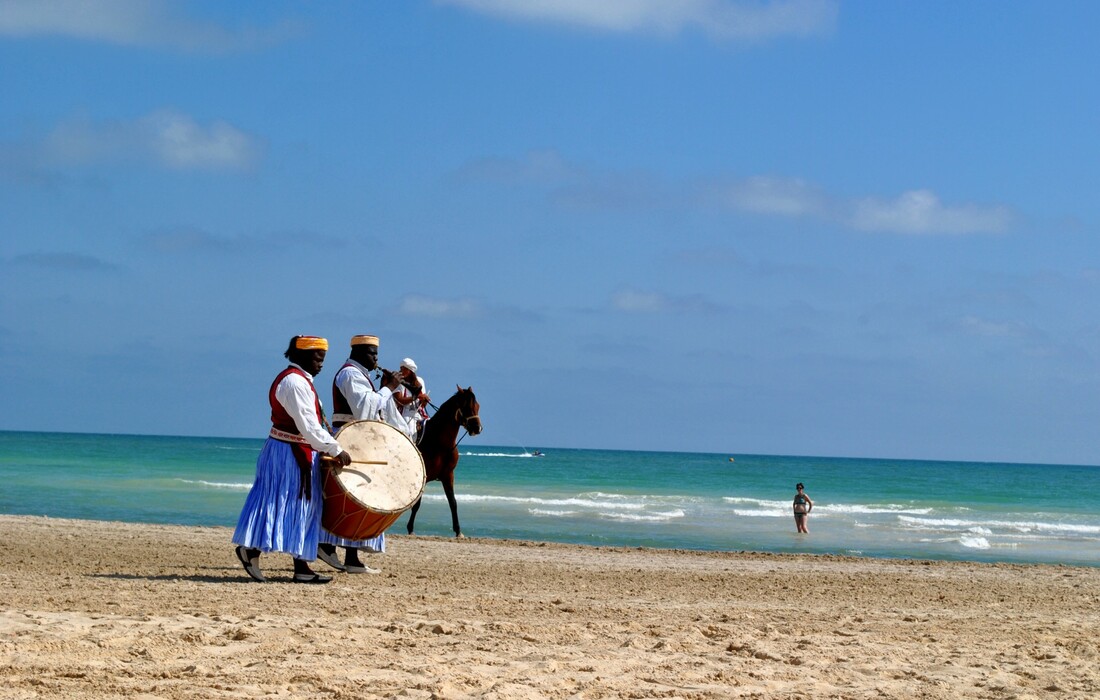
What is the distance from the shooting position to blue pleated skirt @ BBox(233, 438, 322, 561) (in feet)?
27.0

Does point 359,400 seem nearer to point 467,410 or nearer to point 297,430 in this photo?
point 297,430

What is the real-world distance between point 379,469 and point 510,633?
2.46 m

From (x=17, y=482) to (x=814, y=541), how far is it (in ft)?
76.1

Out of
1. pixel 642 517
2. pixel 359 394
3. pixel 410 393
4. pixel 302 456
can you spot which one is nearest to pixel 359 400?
pixel 359 394

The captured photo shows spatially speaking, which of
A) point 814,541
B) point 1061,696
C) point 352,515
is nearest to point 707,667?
point 1061,696

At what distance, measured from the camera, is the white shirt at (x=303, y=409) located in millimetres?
8133

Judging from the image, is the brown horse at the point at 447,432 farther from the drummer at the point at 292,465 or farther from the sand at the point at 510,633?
the drummer at the point at 292,465

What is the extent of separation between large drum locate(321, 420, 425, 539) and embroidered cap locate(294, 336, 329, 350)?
0.64 metres

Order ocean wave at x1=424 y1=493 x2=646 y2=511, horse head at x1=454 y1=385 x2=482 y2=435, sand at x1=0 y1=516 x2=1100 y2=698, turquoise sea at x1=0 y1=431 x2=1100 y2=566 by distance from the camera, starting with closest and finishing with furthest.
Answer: sand at x1=0 y1=516 x2=1100 y2=698, horse head at x1=454 y1=385 x2=482 y2=435, turquoise sea at x1=0 y1=431 x2=1100 y2=566, ocean wave at x1=424 y1=493 x2=646 y2=511

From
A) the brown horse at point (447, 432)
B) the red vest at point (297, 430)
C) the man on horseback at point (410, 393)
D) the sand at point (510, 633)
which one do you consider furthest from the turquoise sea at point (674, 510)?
the red vest at point (297, 430)

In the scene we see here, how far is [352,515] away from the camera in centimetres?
861

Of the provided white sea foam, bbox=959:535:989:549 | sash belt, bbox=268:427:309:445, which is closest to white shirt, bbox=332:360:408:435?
sash belt, bbox=268:427:309:445

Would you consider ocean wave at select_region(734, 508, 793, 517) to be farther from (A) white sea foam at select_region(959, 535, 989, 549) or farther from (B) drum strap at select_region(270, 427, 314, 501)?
(B) drum strap at select_region(270, 427, 314, 501)

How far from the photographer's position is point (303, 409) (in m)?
8.14
